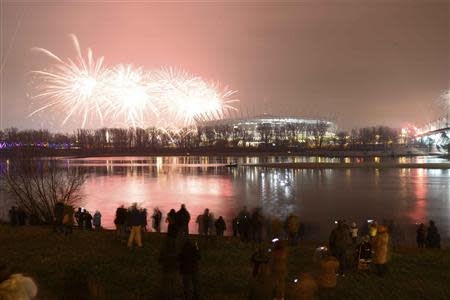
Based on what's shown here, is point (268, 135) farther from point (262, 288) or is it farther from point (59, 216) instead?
point (262, 288)

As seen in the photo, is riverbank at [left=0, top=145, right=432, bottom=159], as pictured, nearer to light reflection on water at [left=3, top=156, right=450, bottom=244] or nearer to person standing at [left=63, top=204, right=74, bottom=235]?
light reflection on water at [left=3, top=156, right=450, bottom=244]

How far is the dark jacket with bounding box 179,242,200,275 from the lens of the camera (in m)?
6.79

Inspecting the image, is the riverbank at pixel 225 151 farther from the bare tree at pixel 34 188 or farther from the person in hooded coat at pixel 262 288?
the person in hooded coat at pixel 262 288

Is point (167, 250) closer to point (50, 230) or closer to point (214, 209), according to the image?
point (50, 230)

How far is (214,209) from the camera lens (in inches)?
917

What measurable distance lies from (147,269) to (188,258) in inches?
85.7

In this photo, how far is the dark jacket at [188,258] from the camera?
679 centimetres

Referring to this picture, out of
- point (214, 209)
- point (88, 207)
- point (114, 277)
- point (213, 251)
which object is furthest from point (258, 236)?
point (88, 207)

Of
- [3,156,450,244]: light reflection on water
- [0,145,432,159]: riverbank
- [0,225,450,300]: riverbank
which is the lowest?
[3,156,450,244]: light reflection on water

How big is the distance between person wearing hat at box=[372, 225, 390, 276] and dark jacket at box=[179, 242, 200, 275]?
3423 millimetres

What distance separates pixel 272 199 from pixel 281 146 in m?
95.4

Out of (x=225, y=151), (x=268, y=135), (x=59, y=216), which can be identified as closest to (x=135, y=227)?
(x=59, y=216)

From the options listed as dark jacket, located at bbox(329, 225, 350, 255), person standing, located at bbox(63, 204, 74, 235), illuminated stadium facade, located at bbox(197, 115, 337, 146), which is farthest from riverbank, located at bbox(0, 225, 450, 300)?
illuminated stadium facade, located at bbox(197, 115, 337, 146)

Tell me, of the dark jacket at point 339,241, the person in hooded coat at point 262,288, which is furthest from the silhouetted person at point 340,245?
the person in hooded coat at point 262,288
